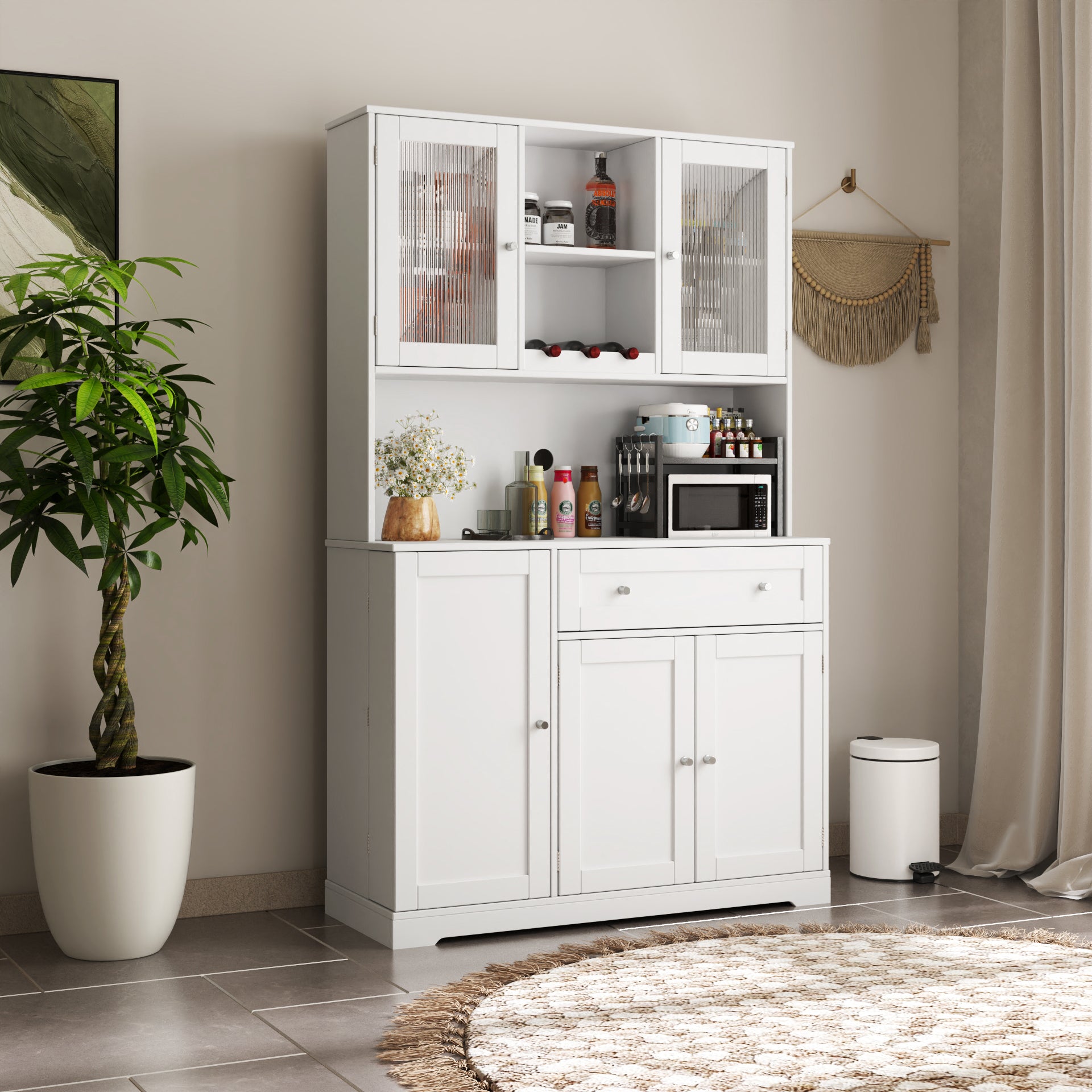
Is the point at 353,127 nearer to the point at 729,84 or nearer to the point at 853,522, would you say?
the point at 729,84

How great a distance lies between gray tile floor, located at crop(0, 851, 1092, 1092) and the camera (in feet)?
8.71

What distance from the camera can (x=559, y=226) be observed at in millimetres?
3867

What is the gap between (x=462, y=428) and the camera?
402 cm

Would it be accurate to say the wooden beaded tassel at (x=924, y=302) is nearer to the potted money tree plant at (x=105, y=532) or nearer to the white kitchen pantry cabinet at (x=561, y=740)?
the white kitchen pantry cabinet at (x=561, y=740)

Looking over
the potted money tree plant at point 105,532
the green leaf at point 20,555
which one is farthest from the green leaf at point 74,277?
the green leaf at point 20,555

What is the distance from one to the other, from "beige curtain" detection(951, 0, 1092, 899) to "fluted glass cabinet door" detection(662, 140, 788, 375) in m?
0.77

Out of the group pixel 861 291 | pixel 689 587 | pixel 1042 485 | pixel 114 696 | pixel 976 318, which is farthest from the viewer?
pixel 976 318

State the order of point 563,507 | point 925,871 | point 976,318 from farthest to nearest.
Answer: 1. point 976,318
2. point 925,871
3. point 563,507

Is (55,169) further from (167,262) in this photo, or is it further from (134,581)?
(134,581)


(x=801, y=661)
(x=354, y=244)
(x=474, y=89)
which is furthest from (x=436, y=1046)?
(x=474, y=89)

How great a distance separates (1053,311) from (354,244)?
2.02 m

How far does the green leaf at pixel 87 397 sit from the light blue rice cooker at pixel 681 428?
59.7 inches

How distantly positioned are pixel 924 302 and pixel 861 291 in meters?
0.25

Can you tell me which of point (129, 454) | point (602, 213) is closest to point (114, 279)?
point (129, 454)
